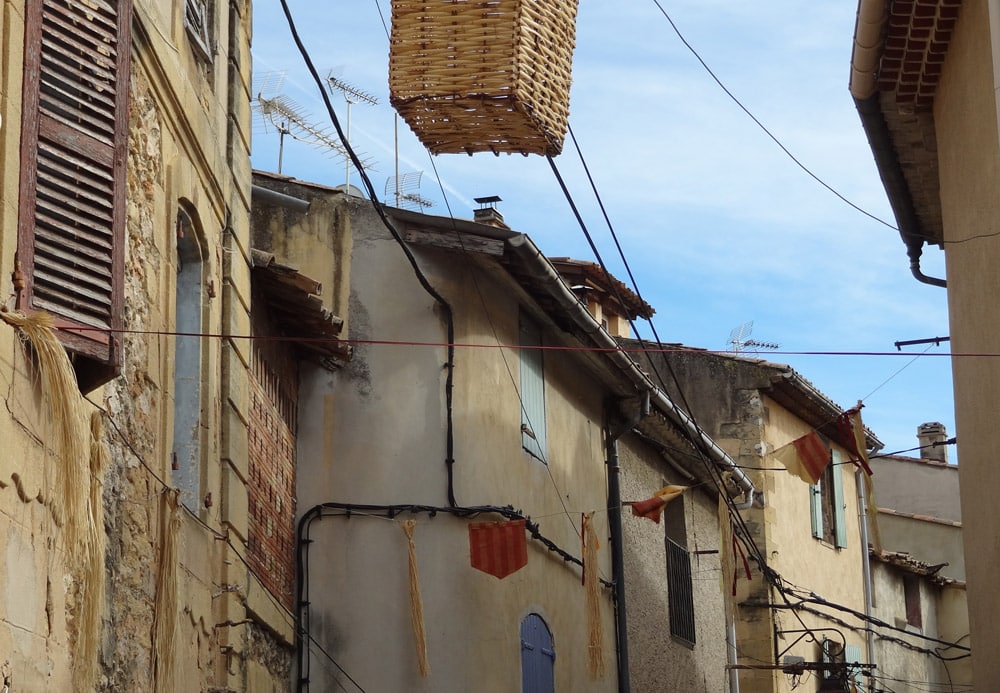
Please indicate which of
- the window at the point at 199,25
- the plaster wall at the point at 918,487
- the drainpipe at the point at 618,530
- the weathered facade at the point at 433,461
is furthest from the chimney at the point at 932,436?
the window at the point at 199,25

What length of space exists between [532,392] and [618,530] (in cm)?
277

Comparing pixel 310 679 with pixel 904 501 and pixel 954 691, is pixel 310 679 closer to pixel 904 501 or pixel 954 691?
pixel 954 691

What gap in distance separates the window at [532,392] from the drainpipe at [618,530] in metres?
2.21

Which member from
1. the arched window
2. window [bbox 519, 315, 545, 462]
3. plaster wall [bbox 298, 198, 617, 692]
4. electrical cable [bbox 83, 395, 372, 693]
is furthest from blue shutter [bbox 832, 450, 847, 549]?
the arched window

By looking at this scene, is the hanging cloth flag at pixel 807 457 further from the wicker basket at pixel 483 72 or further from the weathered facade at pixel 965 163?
the wicker basket at pixel 483 72

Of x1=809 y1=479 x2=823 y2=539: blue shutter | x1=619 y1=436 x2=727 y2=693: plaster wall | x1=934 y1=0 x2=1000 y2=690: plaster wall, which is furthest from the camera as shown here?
x1=809 y1=479 x2=823 y2=539: blue shutter

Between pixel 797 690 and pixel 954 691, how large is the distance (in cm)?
766

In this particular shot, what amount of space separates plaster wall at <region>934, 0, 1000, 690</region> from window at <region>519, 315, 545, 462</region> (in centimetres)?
479

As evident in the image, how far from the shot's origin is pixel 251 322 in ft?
39.4

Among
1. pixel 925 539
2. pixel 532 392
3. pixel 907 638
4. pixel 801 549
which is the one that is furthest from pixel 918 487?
pixel 532 392

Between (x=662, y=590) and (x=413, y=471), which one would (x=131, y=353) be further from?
(x=662, y=590)

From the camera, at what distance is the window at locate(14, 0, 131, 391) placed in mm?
6945

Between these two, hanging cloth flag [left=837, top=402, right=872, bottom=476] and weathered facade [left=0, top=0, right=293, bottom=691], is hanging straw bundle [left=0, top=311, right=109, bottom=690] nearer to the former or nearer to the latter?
weathered facade [left=0, top=0, right=293, bottom=691]

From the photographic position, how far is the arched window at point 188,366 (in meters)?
9.92
